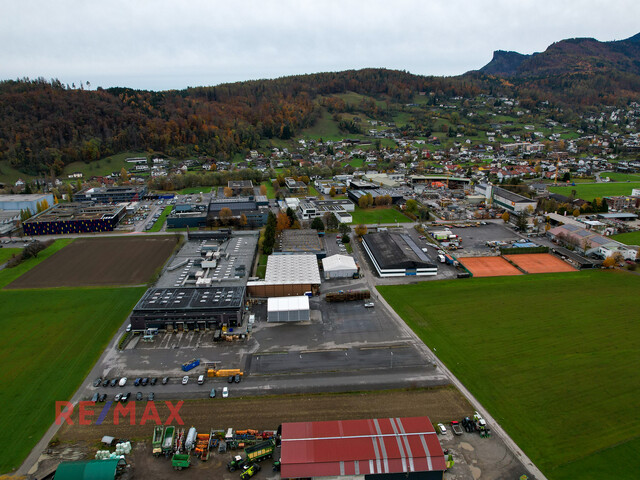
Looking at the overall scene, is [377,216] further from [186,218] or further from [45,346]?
[45,346]

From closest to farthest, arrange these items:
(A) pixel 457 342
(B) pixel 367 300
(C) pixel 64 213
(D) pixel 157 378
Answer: (D) pixel 157 378
(A) pixel 457 342
(B) pixel 367 300
(C) pixel 64 213

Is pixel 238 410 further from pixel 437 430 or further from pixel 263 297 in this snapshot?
pixel 263 297

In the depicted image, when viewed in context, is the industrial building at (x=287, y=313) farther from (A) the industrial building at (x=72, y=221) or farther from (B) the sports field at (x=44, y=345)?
(A) the industrial building at (x=72, y=221)

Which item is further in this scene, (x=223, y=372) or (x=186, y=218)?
(x=186, y=218)

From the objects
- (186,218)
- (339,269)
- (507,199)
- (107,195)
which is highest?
(507,199)

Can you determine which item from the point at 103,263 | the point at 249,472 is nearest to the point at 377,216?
the point at 103,263

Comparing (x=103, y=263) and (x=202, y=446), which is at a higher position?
(x=103, y=263)

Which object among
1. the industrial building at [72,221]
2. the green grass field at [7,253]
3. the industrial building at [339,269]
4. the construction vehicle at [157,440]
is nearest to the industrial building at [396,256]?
the industrial building at [339,269]

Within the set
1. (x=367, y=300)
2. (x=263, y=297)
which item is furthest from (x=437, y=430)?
(x=263, y=297)
